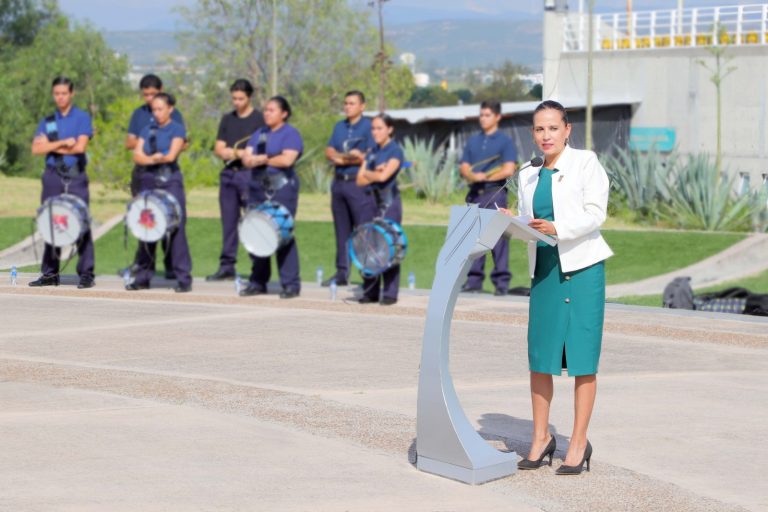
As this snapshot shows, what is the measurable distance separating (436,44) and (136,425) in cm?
6653

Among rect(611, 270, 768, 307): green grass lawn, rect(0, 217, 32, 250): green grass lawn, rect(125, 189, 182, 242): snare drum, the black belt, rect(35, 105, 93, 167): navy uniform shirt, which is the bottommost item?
rect(611, 270, 768, 307): green grass lawn

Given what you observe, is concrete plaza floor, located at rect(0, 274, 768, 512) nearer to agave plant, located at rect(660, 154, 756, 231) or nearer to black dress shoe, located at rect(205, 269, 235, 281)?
black dress shoe, located at rect(205, 269, 235, 281)

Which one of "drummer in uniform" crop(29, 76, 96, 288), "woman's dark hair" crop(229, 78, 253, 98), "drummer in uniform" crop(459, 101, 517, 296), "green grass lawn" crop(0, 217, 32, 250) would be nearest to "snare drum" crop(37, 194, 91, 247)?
"drummer in uniform" crop(29, 76, 96, 288)

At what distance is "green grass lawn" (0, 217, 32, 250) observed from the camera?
18.7 metres

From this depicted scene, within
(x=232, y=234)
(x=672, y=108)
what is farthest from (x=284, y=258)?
(x=672, y=108)

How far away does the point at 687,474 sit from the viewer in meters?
6.96

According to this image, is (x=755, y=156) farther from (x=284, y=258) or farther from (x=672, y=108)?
(x=284, y=258)

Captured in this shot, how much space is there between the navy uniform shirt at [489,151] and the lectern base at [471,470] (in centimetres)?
735

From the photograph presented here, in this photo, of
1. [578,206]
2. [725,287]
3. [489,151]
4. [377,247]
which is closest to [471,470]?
[578,206]

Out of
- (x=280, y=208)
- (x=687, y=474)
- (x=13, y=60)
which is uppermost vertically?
(x=13, y=60)

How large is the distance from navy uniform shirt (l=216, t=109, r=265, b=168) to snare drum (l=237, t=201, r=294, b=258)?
4.96 feet

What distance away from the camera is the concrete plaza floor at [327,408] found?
21.5 feet

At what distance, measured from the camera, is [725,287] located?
1596 cm

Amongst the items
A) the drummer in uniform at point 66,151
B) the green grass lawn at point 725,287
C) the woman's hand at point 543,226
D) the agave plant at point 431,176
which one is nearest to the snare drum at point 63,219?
the drummer in uniform at point 66,151
